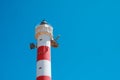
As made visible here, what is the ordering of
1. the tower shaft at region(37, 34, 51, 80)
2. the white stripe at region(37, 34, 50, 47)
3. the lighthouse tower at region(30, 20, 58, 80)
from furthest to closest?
the white stripe at region(37, 34, 50, 47) → the lighthouse tower at region(30, 20, 58, 80) → the tower shaft at region(37, 34, 51, 80)

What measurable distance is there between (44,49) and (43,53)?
2.02 feet

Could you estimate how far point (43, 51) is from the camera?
140ft

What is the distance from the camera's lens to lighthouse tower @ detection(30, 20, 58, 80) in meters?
41.0

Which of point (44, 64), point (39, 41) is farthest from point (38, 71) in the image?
point (39, 41)

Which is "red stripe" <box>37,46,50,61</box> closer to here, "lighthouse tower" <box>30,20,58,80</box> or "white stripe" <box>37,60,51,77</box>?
"lighthouse tower" <box>30,20,58,80</box>

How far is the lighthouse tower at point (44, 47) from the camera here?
135 feet

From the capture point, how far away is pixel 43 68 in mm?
41156

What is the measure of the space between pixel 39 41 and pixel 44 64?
11.3ft

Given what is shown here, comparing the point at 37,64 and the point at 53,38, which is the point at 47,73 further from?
the point at 53,38

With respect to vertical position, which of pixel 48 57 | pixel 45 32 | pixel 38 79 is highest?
pixel 45 32

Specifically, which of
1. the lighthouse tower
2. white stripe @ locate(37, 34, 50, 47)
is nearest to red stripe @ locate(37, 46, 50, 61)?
the lighthouse tower

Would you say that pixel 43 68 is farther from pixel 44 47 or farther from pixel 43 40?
pixel 43 40

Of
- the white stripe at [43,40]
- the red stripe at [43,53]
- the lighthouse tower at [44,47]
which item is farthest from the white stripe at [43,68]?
the white stripe at [43,40]

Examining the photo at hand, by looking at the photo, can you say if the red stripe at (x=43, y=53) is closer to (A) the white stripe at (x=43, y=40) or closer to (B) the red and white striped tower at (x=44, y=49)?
(B) the red and white striped tower at (x=44, y=49)
